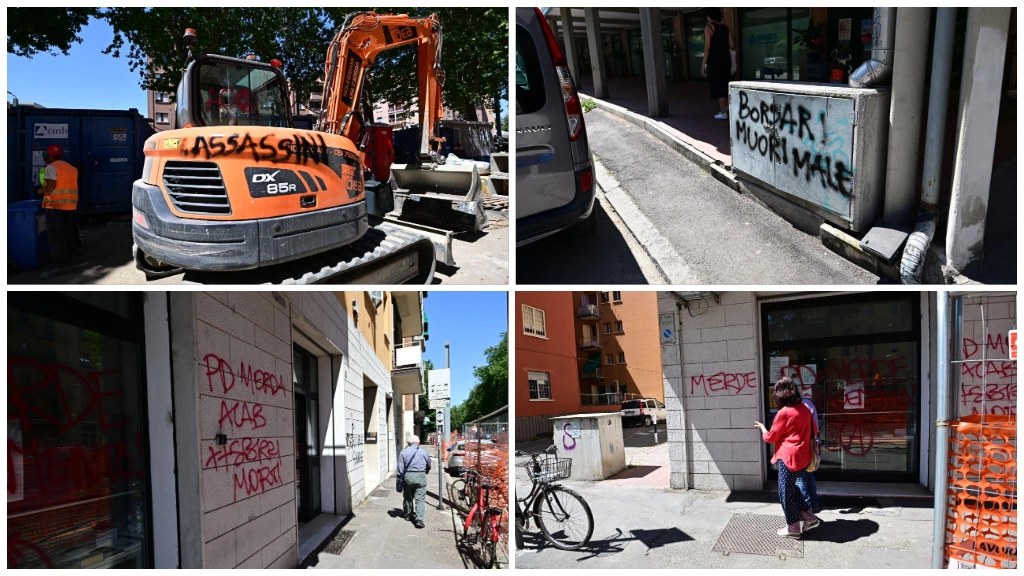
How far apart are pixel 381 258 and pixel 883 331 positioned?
5257 millimetres

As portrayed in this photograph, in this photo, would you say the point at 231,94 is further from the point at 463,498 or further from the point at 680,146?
the point at 680,146

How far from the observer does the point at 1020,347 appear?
407 centimetres

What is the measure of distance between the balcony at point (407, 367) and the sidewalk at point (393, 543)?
31.9 feet

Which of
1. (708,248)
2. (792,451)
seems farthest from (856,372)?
(792,451)

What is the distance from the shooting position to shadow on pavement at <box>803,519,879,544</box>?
5.14 metres

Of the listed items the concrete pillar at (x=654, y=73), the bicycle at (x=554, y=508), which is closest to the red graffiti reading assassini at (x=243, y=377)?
the bicycle at (x=554, y=508)

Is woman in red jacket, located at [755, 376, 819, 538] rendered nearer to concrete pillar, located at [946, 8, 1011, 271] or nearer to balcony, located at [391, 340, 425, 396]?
concrete pillar, located at [946, 8, 1011, 271]

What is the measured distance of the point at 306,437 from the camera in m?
8.48

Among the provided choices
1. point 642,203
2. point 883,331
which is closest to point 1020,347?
point 883,331

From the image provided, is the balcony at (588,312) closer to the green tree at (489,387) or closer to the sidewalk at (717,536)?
the green tree at (489,387)

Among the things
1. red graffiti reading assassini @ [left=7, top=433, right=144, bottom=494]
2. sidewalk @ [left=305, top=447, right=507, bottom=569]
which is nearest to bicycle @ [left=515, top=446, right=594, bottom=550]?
sidewalk @ [left=305, top=447, right=507, bottom=569]

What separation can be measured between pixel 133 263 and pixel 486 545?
5.50 metres

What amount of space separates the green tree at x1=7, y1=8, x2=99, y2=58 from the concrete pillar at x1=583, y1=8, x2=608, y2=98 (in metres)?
11.4

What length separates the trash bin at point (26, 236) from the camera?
25.8ft
